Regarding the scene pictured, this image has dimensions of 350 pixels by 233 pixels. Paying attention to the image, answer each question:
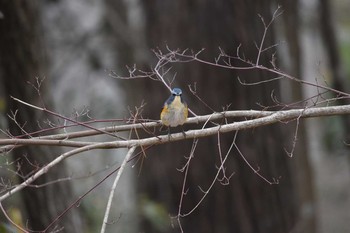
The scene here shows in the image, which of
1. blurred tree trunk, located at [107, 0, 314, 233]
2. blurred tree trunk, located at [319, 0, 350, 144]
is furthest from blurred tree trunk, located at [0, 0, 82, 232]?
blurred tree trunk, located at [319, 0, 350, 144]

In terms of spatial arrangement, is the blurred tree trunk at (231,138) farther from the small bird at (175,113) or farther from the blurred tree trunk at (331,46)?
the blurred tree trunk at (331,46)

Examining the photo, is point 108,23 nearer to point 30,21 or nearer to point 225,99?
point 225,99

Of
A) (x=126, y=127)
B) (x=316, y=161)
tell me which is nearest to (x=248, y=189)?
(x=126, y=127)

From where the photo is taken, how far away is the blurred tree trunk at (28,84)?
543 centimetres

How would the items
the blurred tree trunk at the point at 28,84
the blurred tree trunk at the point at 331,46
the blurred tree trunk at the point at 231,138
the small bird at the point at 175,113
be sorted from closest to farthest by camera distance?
the small bird at the point at 175,113
the blurred tree trunk at the point at 28,84
the blurred tree trunk at the point at 231,138
the blurred tree trunk at the point at 331,46

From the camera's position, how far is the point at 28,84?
5395 millimetres

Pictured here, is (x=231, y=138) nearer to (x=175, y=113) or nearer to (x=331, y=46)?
(x=175, y=113)

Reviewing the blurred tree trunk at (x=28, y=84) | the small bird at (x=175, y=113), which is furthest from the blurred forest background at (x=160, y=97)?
the small bird at (x=175, y=113)

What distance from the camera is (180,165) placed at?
7371 mm

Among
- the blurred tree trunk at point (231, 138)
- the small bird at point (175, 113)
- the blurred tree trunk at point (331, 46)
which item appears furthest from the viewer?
the blurred tree trunk at point (331, 46)

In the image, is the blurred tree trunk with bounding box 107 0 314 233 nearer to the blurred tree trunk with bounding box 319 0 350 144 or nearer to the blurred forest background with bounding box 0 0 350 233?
the blurred forest background with bounding box 0 0 350 233

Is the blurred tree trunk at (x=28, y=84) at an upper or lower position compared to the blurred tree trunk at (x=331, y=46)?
lower

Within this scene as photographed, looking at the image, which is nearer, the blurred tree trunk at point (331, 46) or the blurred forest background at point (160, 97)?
the blurred forest background at point (160, 97)

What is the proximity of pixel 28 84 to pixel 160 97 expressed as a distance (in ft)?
8.64
